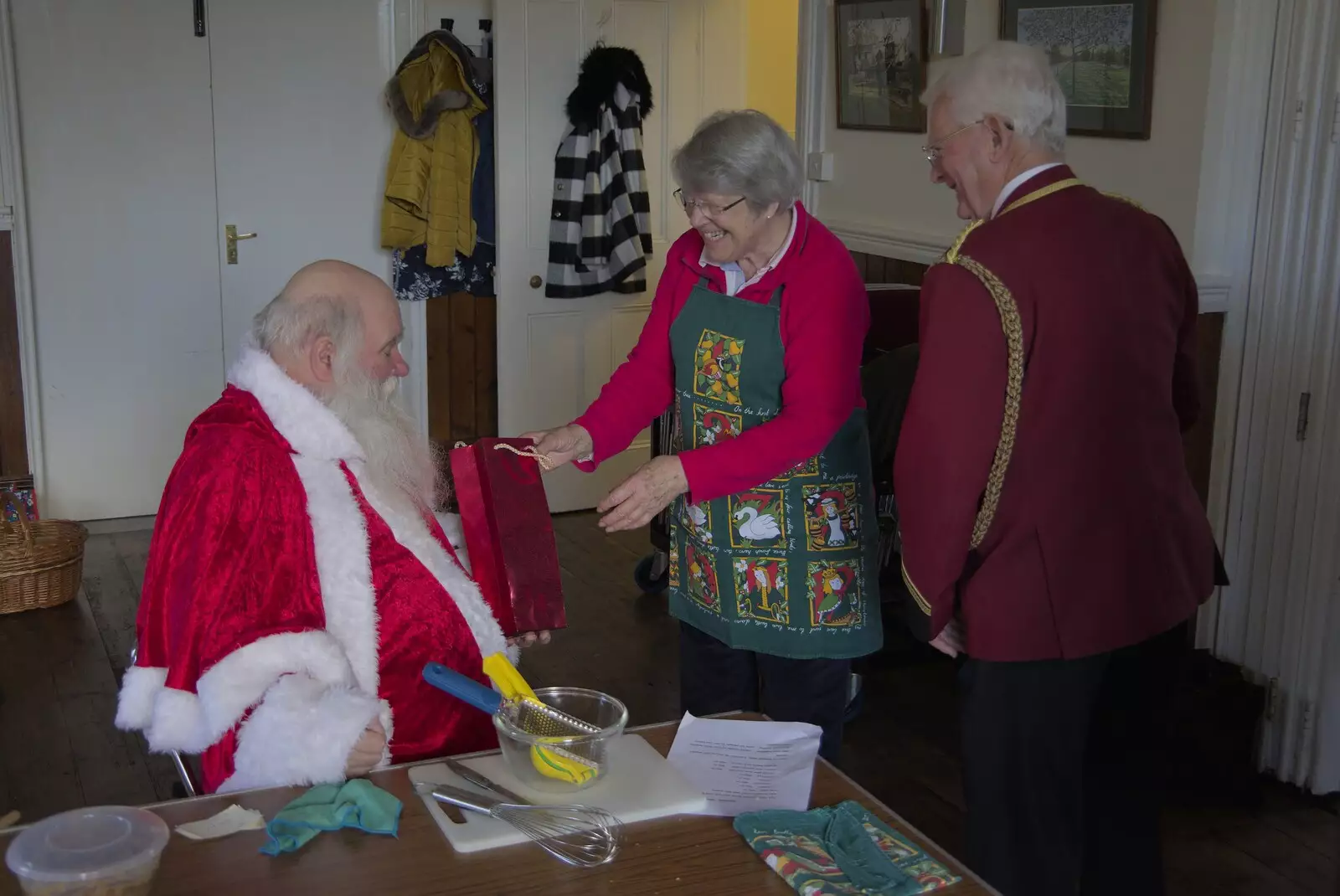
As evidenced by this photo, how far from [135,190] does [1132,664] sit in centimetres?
447

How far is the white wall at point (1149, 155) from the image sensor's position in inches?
119

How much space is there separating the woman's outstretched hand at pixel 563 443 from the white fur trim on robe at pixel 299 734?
65 centimetres

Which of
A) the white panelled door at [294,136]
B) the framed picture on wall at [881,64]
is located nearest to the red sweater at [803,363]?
the framed picture on wall at [881,64]

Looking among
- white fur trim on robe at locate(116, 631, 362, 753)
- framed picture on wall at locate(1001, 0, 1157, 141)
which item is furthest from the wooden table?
framed picture on wall at locate(1001, 0, 1157, 141)

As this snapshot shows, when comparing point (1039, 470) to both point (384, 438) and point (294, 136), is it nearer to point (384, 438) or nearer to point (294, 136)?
point (384, 438)

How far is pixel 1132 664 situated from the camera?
1.93 meters

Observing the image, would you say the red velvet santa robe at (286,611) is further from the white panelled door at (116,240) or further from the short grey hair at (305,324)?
the white panelled door at (116,240)

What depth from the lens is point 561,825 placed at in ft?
4.49

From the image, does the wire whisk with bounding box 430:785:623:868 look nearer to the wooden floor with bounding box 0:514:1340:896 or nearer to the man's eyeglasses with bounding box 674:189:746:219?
the man's eyeglasses with bounding box 674:189:746:219

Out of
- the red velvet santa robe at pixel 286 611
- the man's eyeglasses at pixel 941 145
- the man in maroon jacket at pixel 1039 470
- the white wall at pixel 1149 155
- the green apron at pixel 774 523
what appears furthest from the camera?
the white wall at pixel 1149 155

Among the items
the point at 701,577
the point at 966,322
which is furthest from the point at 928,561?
the point at 701,577

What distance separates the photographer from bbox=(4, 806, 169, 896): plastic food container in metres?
1.11

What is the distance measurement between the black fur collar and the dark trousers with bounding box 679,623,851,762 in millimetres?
3280

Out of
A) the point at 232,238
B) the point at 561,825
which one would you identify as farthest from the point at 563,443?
the point at 232,238
